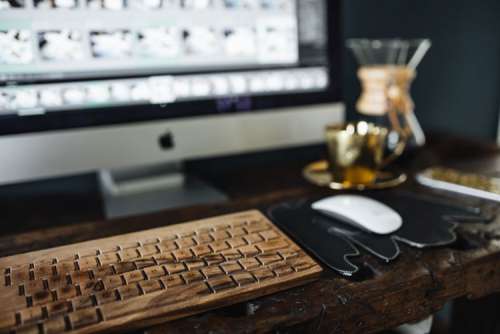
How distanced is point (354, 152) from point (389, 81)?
0.82 ft

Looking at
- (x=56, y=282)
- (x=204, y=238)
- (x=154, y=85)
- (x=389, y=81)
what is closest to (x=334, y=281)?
(x=204, y=238)

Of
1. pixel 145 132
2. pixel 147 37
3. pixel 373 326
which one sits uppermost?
pixel 147 37

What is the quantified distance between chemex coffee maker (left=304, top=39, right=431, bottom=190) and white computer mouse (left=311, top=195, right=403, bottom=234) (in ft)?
0.35

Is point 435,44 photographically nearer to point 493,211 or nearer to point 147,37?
point 493,211

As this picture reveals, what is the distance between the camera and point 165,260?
1.30 ft

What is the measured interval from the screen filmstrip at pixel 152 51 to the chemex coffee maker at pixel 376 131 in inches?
5.0

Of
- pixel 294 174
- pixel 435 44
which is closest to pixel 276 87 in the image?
pixel 294 174

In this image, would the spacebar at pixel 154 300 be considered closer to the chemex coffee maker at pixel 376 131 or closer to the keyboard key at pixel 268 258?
the keyboard key at pixel 268 258

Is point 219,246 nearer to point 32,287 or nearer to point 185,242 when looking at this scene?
point 185,242

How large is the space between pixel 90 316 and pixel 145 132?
0.34 meters

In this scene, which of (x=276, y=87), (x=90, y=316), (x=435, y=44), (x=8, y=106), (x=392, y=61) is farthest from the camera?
(x=435, y=44)

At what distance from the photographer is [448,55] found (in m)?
1.12

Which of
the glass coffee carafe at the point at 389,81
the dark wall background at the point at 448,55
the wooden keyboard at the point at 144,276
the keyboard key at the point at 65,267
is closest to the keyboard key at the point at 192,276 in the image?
the wooden keyboard at the point at 144,276

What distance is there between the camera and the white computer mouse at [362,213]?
0.46 metres
